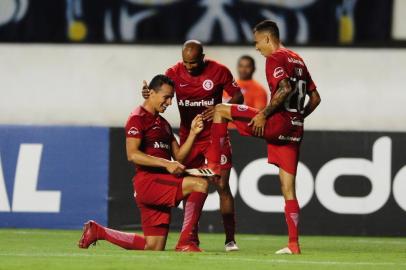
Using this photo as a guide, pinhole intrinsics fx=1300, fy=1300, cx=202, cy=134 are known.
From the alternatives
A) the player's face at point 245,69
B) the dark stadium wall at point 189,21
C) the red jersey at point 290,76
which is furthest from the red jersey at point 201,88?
the dark stadium wall at point 189,21

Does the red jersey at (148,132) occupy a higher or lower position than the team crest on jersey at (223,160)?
higher

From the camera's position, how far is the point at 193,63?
11.3 metres

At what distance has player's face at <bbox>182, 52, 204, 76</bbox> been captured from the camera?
441 inches

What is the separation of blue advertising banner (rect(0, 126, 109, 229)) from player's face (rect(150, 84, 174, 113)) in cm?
401

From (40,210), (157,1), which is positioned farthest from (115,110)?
(40,210)

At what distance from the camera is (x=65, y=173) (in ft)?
47.3

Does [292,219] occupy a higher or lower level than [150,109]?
lower

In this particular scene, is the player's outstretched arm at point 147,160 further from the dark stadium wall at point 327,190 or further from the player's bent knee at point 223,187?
the dark stadium wall at point 327,190

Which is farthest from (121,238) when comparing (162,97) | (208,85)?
(208,85)

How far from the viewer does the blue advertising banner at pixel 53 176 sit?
14.3 meters

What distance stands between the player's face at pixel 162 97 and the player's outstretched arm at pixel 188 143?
11.0 inches

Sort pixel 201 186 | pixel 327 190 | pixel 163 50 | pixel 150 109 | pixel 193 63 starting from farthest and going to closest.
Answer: pixel 163 50 < pixel 327 190 < pixel 193 63 < pixel 150 109 < pixel 201 186

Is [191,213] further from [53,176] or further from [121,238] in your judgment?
[53,176]

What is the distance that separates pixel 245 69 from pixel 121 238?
5038 mm
